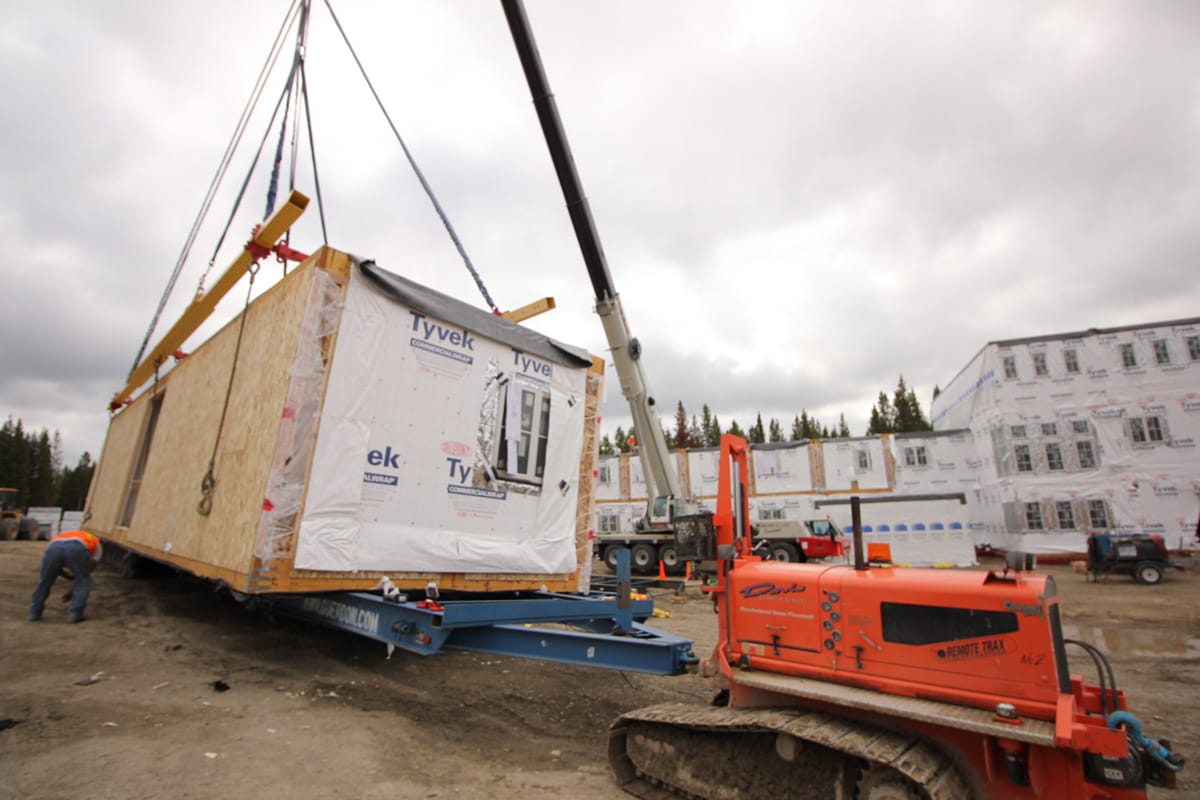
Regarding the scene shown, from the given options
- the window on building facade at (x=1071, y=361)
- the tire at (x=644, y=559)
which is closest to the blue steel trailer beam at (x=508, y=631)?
the tire at (x=644, y=559)

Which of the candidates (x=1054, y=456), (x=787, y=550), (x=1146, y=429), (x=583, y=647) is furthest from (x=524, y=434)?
(x=1146, y=429)

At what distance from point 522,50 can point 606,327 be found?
16.7ft

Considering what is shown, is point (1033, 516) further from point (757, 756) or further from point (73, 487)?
point (73, 487)

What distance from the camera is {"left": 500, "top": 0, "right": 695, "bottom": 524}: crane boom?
8.88 metres

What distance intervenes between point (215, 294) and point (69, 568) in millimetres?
4351

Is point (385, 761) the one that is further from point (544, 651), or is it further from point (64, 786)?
point (64, 786)

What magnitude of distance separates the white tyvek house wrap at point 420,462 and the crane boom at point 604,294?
4.26 m

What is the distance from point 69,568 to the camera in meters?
8.46

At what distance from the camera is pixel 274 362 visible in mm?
5941

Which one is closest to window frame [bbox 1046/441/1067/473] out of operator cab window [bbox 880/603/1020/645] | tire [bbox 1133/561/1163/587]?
tire [bbox 1133/561/1163/587]

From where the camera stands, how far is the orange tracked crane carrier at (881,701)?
10.3 feet

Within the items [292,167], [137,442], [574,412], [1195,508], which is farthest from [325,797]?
[1195,508]

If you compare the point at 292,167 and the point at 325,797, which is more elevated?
the point at 292,167

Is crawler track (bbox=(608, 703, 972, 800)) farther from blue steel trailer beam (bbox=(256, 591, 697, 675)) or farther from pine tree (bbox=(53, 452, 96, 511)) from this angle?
pine tree (bbox=(53, 452, 96, 511))
